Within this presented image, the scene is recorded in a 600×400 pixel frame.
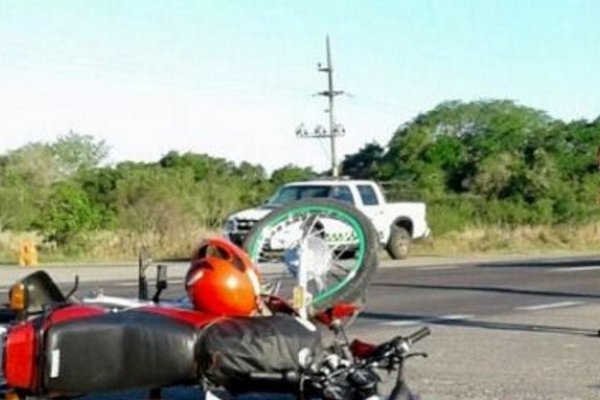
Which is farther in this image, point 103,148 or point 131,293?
point 103,148

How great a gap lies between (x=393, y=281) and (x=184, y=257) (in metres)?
14.7

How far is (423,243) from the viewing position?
1780 inches

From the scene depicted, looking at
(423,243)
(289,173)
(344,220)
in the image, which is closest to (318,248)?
(344,220)

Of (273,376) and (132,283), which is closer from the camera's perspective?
(273,376)

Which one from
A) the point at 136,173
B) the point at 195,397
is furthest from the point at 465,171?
the point at 195,397

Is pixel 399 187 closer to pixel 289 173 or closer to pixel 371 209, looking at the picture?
pixel 289 173

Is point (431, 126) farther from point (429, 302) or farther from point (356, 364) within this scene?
point (356, 364)

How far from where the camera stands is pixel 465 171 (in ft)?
292

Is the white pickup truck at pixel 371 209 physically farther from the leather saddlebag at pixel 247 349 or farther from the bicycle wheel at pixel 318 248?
the leather saddlebag at pixel 247 349

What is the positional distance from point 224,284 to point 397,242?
1135 inches

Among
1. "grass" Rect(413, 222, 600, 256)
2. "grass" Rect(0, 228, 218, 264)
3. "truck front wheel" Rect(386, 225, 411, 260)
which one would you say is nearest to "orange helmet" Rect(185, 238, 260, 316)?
"truck front wheel" Rect(386, 225, 411, 260)

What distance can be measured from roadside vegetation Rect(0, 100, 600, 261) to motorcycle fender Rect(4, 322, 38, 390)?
32.7 m

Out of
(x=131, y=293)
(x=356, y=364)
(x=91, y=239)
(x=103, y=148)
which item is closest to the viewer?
(x=356, y=364)

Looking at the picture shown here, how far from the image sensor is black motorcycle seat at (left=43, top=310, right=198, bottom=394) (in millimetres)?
6383
